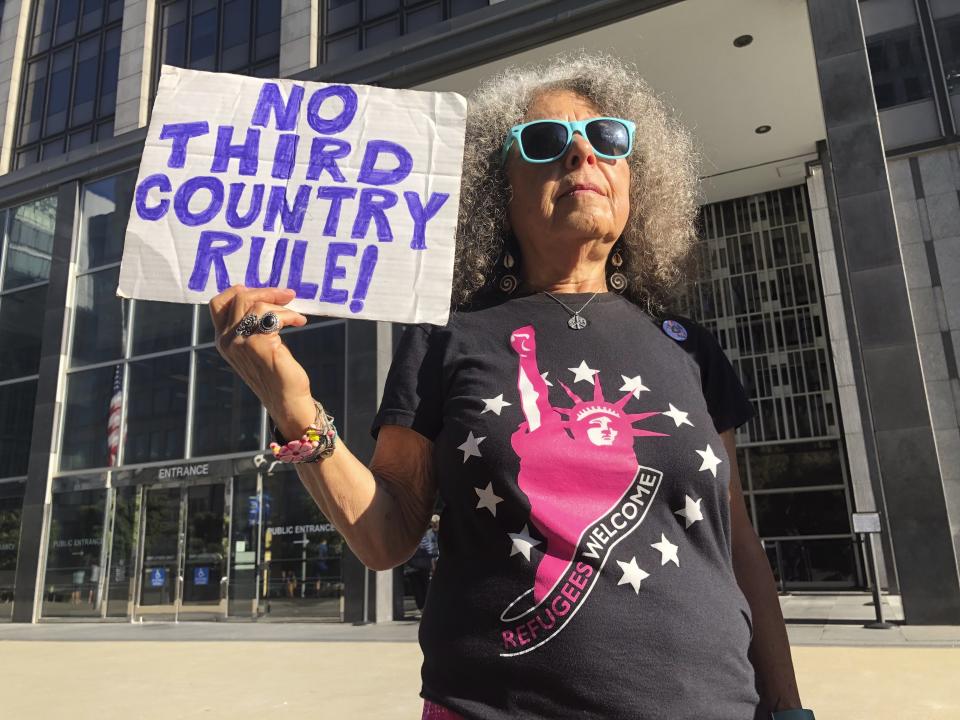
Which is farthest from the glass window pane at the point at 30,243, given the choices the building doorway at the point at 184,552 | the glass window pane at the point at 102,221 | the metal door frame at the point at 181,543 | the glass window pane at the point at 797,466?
the glass window pane at the point at 797,466

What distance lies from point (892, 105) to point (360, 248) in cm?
1608

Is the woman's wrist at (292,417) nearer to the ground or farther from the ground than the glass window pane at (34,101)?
nearer to the ground

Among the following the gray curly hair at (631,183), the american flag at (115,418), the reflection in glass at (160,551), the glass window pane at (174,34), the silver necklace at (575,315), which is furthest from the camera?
the glass window pane at (174,34)

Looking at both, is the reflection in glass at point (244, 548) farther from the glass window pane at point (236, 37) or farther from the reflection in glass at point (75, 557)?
the glass window pane at point (236, 37)

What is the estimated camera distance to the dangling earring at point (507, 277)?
1.89m

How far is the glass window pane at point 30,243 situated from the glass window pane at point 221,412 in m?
5.81

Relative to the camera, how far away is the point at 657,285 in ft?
6.61

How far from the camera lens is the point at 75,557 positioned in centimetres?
1606

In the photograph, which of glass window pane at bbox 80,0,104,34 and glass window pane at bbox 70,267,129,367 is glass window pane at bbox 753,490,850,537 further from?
glass window pane at bbox 80,0,104,34

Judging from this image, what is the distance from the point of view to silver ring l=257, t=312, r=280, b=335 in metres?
1.47

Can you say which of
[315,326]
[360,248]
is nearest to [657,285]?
[360,248]

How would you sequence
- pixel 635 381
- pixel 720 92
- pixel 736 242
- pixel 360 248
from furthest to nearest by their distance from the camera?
pixel 736 242 → pixel 720 92 → pixel 360 248 → pixel 635 381

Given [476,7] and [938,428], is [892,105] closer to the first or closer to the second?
[938,428]

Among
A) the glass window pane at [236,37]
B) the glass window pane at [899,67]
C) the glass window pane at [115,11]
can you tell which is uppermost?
the glass window pane at [115,11]
